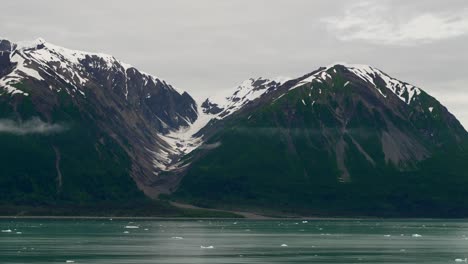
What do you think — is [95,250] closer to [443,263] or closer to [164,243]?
[164,243]

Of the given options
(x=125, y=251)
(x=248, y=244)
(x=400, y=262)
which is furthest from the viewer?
(x=248, y=244)

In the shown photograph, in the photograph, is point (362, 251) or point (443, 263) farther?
point (362, 251)

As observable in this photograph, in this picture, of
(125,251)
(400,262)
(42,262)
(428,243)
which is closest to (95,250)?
(125,251)

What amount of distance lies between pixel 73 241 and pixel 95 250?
33625 millimetres

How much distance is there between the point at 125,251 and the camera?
6294 inches

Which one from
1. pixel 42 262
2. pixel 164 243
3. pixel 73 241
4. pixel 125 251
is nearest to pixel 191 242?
pixel 164 243

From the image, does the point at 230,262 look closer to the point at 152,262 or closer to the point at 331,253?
the point at 152,262

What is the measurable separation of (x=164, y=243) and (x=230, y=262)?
52700mm

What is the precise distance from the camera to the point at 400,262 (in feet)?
461

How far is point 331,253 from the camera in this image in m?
161

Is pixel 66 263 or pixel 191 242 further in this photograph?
pixel 191 242

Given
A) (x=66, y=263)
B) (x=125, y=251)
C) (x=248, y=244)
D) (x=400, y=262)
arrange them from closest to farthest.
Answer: (x=66, y=263)
(x=400, y=262)
(x=125, y=251)
(x=248, y=244)

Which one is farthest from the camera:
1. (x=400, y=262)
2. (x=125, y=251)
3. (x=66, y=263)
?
(x=125, y=251)

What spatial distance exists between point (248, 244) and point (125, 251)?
34.6 m
